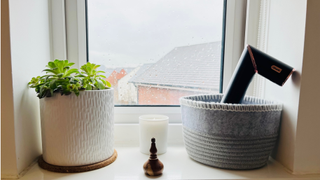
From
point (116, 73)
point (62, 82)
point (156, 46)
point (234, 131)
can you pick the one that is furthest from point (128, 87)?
point (234, 131)

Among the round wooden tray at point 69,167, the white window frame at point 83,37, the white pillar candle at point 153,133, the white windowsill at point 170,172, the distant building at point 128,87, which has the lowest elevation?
the white windowsill at point 170,172

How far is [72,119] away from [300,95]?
1.79 feet

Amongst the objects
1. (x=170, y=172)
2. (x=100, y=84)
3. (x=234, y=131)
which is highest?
(x=100, y=84)

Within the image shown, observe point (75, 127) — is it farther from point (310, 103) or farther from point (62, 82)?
point (310, 103)

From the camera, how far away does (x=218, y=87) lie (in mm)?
826

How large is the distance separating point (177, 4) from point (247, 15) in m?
0.25

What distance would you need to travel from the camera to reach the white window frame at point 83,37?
717 mm

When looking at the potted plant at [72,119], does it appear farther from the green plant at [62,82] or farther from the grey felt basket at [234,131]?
the grey felt basket at [234,131]

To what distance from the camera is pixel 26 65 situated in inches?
21.5

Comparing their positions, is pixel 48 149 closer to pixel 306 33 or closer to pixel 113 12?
pixel 113 12

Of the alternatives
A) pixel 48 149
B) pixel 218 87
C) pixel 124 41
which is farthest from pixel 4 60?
pixel 218 87

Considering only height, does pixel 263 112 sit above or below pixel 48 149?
above

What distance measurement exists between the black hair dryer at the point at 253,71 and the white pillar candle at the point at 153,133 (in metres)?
0.21

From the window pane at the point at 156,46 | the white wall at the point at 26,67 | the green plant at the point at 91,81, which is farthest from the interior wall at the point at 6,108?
the window pane at the point at 156,46
